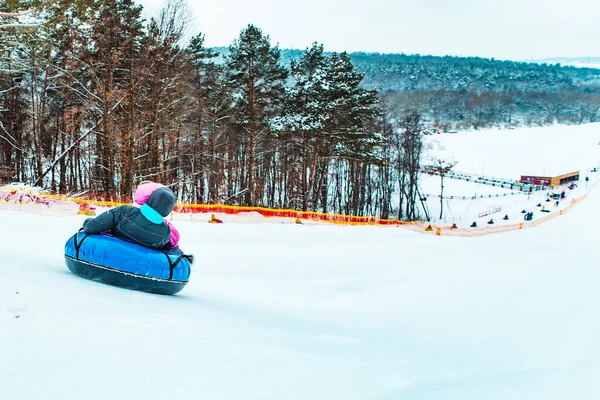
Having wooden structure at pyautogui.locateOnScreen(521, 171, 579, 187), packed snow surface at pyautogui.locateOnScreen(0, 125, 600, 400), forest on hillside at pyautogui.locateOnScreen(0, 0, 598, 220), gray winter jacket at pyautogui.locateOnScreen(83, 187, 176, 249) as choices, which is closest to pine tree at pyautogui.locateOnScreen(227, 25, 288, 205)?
forest on hillside at pyautogui.locateOnScreen(0, 0, 598, 220)

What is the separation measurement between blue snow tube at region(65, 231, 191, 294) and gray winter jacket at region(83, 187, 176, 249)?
3.7 inches

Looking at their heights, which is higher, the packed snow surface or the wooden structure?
the wooden structure

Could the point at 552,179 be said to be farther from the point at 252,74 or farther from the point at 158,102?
the point at 158,102

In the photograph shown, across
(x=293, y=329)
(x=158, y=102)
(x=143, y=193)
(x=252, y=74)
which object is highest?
(x=252, y=74)

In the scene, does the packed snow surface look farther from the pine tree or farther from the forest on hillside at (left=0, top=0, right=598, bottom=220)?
the pine tree

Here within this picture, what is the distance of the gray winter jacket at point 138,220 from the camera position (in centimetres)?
450

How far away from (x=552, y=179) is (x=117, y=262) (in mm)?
70321

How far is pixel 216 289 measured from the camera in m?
6.43

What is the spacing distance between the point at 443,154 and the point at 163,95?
82291 mm

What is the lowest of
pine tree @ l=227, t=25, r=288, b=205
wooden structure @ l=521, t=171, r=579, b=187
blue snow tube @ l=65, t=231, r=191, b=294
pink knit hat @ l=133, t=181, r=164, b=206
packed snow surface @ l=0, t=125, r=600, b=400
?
packed snow surface @ l=0, t=125, r=600, b=400

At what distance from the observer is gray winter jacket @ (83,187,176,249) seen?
177 inches

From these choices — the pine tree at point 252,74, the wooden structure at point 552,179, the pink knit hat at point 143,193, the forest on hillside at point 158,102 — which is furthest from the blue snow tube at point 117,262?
the wooden structure at point 552,179

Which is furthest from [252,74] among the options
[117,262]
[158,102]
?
[117,262]

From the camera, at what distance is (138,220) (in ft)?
14.9
